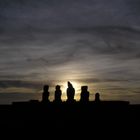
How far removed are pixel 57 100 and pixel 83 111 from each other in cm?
353

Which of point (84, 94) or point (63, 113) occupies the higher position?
point (84, 94)

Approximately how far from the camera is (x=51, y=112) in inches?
1224

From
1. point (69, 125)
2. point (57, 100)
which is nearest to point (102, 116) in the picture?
point (69, 125)

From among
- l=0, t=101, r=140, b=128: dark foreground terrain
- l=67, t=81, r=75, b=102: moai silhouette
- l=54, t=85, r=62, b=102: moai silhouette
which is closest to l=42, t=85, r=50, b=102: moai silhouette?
l=0, t=101, r=140, b=128: dark foreground terrain

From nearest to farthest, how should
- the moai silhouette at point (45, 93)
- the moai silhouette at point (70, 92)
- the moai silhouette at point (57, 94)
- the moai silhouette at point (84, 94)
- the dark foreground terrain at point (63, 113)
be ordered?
the dark foreground terrain at point (63, 113) < the moai silhouette at point (84, 94) < the moai silhouette at point (70, 92) < the moai silhouette at point (57, 94) < the moai silhouette at point (45, 93)

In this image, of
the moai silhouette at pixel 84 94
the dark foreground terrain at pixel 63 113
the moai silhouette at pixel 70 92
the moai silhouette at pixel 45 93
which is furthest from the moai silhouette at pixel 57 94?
the moai silhouette at pixel 84 94

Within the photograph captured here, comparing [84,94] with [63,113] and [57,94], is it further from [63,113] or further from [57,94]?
[57,94]

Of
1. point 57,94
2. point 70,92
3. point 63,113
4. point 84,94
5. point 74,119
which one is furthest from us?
point 57,94

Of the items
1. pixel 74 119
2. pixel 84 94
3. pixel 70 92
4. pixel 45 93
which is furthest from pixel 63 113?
pixel 45 93

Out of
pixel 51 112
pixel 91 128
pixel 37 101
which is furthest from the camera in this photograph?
pixel 37 101

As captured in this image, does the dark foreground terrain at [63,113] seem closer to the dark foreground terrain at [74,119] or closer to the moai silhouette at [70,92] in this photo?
the dark foreground terrain at [74,119]

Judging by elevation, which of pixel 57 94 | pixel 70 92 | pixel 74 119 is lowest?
pixel 74 119

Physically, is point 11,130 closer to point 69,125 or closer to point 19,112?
point 19,112

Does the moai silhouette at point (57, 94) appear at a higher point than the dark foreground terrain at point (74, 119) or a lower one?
higher
